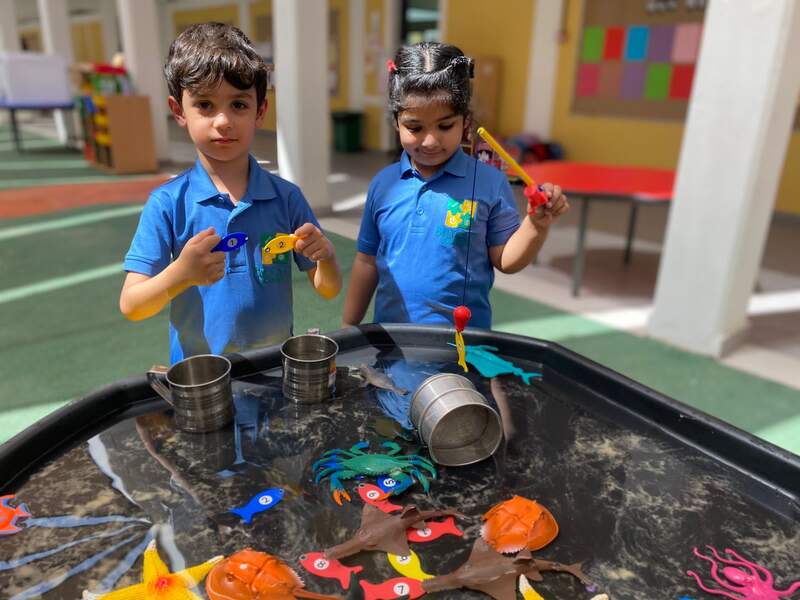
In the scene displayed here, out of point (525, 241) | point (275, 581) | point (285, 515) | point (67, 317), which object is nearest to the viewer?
point (275, 581)

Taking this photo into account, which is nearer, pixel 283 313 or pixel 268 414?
pixel 268 414

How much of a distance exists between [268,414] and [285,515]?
0.20 m

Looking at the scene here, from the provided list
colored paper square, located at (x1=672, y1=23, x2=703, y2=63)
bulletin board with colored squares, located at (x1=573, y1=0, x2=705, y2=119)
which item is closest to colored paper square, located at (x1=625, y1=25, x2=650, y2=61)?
bulletin board with colored squares, located at (x1=573, y1=0, x2=705, y2=119)

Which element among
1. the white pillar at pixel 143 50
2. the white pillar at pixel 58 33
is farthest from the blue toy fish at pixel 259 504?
the white pillar at pixel 58 33

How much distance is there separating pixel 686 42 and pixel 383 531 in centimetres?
542

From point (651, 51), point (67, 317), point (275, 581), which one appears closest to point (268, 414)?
point (275, 581)

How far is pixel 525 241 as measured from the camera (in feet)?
3.36

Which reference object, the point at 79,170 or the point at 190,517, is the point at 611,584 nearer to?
the point at 190,517

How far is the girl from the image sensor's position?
42.0 inches

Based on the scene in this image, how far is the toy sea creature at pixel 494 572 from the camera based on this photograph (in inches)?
22.1

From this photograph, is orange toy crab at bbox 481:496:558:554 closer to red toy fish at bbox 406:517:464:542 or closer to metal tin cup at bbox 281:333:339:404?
red toy fish at bbox 406:517:464:542

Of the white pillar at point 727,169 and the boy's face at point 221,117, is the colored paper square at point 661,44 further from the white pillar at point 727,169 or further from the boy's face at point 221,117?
the boy's face at point 221,117

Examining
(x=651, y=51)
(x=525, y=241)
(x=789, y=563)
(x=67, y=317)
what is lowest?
(x=67, y=317)

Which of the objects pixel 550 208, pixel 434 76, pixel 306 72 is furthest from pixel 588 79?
pixel 550 208
